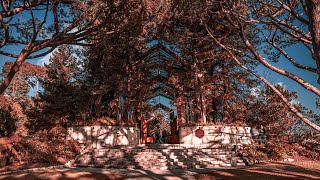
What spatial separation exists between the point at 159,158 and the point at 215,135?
4.67 meters

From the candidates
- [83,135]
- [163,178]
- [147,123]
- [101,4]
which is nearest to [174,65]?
[147,123]

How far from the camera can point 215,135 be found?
15.1 m

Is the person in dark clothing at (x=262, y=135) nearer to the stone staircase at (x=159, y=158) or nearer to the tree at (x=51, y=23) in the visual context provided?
the stone staircase at (x=159, y=158)

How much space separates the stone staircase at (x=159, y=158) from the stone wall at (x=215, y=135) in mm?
1829

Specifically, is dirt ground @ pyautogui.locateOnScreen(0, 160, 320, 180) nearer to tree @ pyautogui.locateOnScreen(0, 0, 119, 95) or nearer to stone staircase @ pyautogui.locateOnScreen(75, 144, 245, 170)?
stone staircase @ pyautogui.locateOnScreen(75, 144, 245, 170)

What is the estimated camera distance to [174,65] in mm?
18297

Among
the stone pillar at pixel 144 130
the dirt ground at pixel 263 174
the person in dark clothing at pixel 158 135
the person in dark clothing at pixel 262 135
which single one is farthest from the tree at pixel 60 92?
the dirt ground at pixel 263 174

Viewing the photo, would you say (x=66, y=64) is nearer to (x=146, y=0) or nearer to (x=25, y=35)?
(x=25, y=35)

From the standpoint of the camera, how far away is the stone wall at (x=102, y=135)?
1406cm

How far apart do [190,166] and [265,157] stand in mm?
3997

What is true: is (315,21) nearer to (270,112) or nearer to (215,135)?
(215,135)

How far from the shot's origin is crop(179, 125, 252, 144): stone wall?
15031 mm

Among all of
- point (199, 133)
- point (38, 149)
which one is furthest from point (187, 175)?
point (38, 149)

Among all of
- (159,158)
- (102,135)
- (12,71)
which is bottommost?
(159,158)
